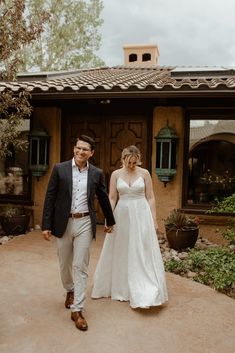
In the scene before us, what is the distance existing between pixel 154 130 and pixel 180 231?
2224 millimetres

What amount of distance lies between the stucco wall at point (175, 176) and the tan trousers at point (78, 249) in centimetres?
424

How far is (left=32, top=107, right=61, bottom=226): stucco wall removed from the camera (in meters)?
8.62

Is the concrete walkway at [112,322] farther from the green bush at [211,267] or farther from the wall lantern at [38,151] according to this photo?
the wall lantern at [38,151]

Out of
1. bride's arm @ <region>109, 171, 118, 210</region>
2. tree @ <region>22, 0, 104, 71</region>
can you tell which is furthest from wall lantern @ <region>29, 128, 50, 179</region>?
tree @ <region>22, 0, 104, 71</region>

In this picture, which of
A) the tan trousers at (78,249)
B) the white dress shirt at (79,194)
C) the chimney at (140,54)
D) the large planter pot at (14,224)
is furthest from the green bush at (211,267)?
the chimney at (140,54)

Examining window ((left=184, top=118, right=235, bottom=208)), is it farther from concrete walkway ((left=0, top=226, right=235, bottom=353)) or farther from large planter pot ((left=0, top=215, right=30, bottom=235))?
large planter pot ((left=0, top=215, right=30, bottom=235))

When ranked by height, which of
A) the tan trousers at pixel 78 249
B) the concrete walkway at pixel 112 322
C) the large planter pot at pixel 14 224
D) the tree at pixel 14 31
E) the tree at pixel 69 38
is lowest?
the concrete walkway at pixel 112 322

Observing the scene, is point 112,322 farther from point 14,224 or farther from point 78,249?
point 14,224

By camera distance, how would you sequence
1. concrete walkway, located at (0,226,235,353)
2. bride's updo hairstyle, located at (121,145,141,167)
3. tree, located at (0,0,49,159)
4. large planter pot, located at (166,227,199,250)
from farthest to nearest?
large planter pot, located at (166,227,199,250) < bride's updo hairstyle, located at (121,145,141,167) < tree, located at (0,0,49,159) < concrete walkway, located at (0,226,235,353)

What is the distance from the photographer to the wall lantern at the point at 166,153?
778 cm

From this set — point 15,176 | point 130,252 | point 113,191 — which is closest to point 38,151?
point 15,176

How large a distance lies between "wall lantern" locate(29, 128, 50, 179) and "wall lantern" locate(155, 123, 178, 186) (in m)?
2.28

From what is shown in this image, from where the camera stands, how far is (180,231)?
6.93m

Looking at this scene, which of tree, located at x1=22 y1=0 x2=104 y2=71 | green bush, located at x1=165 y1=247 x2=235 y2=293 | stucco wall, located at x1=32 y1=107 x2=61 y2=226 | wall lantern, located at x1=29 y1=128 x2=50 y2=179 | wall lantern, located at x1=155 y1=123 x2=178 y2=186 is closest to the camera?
green bush, located at x1=165 y1=247 x2=235 y2=293
